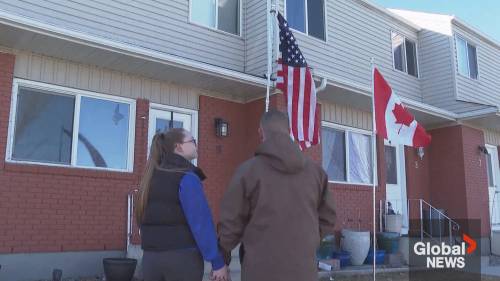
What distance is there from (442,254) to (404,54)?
5.63 metres

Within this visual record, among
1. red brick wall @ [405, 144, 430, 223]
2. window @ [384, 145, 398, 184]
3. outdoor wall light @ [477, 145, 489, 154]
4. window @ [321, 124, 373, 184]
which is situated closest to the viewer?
window @ [321, 124, 373, 184]

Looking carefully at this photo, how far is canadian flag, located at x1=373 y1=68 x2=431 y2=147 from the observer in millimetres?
6293

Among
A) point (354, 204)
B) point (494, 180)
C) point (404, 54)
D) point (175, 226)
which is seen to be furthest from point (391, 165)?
point (175, 226)

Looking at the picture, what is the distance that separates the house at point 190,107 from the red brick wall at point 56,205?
15mm

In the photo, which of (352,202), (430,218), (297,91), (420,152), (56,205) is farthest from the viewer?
(420,152)

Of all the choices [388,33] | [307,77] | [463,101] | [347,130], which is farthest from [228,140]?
[463,101]

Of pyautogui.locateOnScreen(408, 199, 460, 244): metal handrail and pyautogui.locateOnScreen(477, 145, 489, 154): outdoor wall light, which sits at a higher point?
pyautogui.locateOnScreen(477, 145, 489, 154): outdoor wall light

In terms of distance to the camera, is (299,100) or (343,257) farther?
(343,257)

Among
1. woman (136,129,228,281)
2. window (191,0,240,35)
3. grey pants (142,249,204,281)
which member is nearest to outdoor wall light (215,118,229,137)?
window (191,0,240,35)

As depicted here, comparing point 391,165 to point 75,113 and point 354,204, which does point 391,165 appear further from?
point 75,113

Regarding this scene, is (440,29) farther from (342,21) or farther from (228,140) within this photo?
(228,140)

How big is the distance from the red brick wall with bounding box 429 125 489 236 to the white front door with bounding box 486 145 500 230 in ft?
2.51

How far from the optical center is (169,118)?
8453 millimetres

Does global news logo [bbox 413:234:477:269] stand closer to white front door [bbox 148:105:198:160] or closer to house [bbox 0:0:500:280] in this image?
house [bbox 0:0:500:280]
